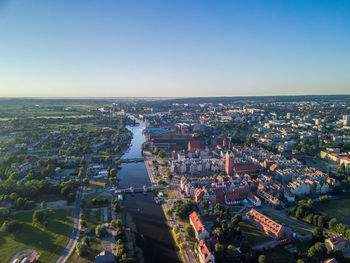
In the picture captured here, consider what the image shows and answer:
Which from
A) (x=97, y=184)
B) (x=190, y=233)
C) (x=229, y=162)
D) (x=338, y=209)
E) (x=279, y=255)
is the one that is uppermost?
(x=229, y=162)

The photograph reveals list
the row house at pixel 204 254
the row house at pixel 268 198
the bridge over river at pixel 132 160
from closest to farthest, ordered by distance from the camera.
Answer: the row house at pixel 204 254
the row house at pixel 268 198
the bridge over river at pixel 132 160

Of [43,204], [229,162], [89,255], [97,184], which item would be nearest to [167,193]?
[97,184]

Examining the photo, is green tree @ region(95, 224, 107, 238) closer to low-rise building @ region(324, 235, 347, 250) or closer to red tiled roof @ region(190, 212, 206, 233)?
red tiled roof @ region(190, 212, 206, 233)

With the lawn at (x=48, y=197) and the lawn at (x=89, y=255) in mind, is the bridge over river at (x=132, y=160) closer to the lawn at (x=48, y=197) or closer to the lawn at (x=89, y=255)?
the lawn at (x=48, y=197)

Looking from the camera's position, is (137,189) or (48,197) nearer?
(48,197)

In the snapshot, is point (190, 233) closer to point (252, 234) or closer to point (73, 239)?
point (252, 234)

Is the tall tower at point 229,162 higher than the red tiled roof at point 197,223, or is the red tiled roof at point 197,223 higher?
the tall tower at point 229,162

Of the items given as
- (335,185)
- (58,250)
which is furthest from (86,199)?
(335,185)

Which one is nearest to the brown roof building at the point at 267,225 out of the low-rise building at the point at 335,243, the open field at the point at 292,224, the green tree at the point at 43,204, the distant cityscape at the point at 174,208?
the distant cityscape at the point at 174,208
